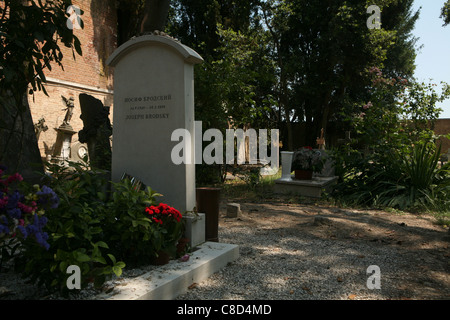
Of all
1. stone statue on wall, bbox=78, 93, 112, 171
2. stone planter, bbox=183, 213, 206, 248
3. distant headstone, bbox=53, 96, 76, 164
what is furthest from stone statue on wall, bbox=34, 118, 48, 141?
stone planter, bbox=183, 213, 206, 248

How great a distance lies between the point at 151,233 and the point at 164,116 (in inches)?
59.4

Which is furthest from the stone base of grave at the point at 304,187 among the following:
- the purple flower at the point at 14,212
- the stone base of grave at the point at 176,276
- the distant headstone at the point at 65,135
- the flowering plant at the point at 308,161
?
the distant headstone at the point at 65,135

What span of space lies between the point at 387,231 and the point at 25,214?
4.61 metres

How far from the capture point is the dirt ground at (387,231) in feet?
10.9

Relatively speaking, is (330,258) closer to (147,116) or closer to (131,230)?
(131,230)

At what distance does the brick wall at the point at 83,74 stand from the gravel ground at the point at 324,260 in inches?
389

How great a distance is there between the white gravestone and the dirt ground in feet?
5.25

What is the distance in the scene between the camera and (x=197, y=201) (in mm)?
4191

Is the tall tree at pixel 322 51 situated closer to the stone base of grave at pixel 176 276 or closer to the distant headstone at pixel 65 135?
the distant headstone at pixel 65 135

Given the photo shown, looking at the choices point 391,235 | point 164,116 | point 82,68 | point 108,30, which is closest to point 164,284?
point 164,116

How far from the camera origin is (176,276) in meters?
2.91

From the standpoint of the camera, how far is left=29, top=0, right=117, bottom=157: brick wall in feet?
43.0

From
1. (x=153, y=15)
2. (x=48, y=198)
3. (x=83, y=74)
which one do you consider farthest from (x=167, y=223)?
(x=83, y=74)

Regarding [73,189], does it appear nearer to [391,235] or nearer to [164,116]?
[164,116]
